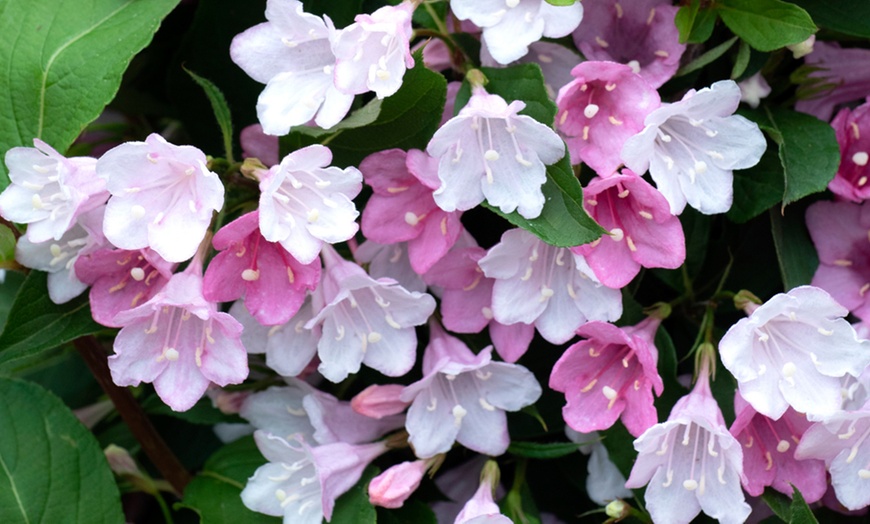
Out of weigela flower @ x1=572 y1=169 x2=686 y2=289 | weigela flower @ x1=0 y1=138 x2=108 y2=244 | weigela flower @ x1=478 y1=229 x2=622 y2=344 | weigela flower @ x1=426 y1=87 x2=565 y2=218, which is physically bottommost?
weigela flower @ x1=478 y1=229 x2=622 y2=344

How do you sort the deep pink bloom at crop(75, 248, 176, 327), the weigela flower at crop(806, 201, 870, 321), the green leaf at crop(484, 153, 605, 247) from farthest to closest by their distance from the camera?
the weigela flower at crop(806, 201, 870, 321) < the deep pink bloom at crop(75, 248, 176, 327) < the green leaf at crop(484, 153, 605, 247)

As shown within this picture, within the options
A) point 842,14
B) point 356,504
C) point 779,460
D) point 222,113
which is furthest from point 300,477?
point 842,14

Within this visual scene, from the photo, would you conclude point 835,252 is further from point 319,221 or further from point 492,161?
point 319,221

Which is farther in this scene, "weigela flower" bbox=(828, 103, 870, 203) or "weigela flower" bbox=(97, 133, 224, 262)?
"weigela flower" bbox=(828, 103, 870, 203)

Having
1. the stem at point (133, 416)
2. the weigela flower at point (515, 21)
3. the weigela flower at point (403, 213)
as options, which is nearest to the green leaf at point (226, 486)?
the stem at point (133, 416)

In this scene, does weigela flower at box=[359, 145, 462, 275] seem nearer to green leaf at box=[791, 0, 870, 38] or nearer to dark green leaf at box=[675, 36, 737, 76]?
dark green leaf at box=[675, 36, 737, 76]

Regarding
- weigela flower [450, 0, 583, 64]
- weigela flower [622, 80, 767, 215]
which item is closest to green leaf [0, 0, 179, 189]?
weigela flower [450, 0, 583, 64]

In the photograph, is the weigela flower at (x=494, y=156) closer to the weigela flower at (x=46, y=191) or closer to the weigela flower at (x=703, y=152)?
the weigela flower at (x=703, y=152)

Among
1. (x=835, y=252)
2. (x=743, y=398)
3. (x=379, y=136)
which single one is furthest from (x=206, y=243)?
(x=835, y=252)
